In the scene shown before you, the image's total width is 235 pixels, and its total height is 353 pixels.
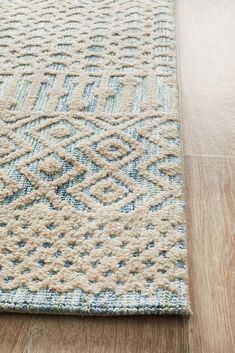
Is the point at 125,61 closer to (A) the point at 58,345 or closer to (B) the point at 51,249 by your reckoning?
(B) the point at 51,249

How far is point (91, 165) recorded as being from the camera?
71 cm

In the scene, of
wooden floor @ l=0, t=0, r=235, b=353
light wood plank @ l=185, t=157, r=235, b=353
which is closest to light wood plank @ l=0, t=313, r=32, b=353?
wooden floor @ l=0, t=0, r=235, b=353

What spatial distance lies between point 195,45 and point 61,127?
0.48m

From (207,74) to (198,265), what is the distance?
53 centimetres

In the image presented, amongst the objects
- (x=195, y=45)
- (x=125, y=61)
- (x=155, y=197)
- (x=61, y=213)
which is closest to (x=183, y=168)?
(x=155, y=197)

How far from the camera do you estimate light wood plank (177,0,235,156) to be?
79 cm

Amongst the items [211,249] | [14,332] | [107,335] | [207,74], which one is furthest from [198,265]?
[207,74]

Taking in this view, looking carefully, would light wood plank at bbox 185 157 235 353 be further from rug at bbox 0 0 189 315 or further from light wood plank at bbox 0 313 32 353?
light wood plank at bbox 0 313 32 353

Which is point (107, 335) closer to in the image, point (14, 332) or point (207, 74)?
point (14, 332)

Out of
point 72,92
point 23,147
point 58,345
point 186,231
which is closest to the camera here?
point 58,345

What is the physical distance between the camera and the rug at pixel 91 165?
57cm

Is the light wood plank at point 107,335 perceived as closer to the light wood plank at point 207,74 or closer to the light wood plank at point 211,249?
the light wood plank at point 211,249

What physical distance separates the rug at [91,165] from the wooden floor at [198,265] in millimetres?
23

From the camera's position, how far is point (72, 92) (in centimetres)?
86
